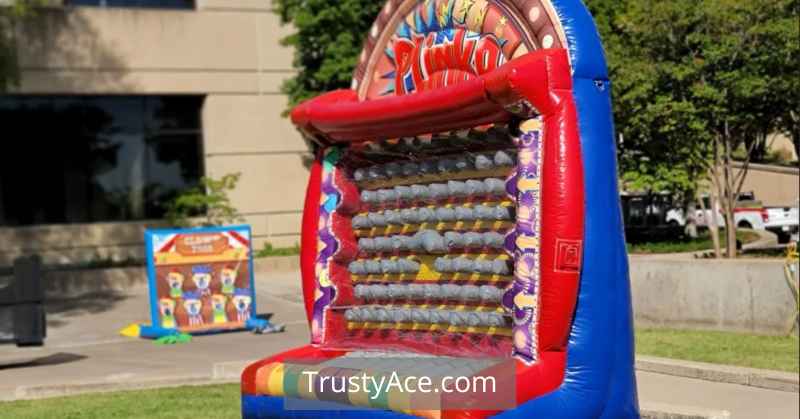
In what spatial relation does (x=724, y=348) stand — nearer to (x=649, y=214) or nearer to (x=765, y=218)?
(x=649, y=214)

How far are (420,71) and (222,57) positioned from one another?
19.7m

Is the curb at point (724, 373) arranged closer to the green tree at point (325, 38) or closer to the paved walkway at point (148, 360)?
the paved walkway at point (148, 360)

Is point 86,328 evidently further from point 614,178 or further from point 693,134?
point 614,178

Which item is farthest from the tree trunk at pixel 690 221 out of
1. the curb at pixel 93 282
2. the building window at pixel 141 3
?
the curb at pixel 93 282

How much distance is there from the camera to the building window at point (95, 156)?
85.0ft

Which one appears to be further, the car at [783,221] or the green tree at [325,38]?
the car at [783,221]

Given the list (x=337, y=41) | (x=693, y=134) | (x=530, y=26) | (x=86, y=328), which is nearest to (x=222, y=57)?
(x=337, y=41)

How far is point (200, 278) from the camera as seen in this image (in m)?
15.9

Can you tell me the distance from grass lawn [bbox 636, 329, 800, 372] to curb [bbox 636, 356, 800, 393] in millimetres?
537

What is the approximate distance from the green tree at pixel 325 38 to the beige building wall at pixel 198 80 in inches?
49.4

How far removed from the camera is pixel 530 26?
23.2 ft

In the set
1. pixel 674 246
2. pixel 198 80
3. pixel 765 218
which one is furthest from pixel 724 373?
pixel 765 218

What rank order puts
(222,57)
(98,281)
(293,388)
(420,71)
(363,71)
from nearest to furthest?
1. (293,388)
2. (420,71)
3. (363,71)
4. (98,281)
5. (222,57)

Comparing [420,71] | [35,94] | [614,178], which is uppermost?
[35,94]
